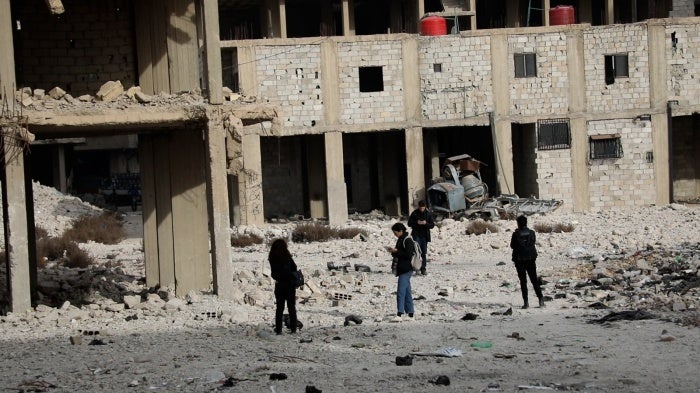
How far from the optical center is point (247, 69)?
115 ft

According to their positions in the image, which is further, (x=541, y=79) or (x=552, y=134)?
(x=552, y=134)

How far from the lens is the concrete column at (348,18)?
124 feet

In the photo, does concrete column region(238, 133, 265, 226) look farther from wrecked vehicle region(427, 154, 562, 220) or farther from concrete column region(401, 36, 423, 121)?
wrecked vehicle region(427, 154, 562, 220)

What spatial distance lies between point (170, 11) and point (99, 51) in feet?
4.53

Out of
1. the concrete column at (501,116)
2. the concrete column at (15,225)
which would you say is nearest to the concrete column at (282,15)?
the concrete column at (501,116)

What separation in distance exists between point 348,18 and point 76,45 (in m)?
18.4

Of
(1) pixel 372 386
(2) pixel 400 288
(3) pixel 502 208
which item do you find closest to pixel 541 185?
(3) pixel 502 208

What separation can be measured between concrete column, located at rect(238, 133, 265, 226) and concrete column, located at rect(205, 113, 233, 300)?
16.1m

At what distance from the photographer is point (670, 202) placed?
36.7m

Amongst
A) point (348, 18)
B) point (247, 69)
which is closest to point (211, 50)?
point (247, 69)

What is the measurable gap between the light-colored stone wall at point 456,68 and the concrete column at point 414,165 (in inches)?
47.9

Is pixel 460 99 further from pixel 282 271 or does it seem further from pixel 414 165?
pixel 282 271

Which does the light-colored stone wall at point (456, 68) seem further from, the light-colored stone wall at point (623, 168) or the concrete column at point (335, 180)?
the light-colored stone wall at point (623, 168)

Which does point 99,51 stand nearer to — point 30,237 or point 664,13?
point 30,237
